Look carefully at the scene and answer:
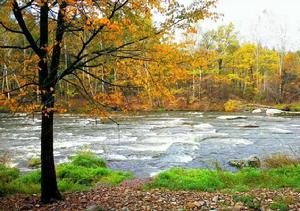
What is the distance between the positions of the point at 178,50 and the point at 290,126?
2289 cm

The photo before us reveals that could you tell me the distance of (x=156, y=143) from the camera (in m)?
21.0

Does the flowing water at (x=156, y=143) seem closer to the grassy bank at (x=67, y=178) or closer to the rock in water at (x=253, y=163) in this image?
the rock in water at (x=253, y=163)

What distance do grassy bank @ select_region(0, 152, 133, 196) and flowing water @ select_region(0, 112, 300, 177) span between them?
1.67 metres

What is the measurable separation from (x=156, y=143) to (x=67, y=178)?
9515 millimetres

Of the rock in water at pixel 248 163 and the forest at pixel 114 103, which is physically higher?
the forest at pixel 114 103

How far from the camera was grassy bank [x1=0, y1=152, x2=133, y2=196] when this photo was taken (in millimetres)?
10461

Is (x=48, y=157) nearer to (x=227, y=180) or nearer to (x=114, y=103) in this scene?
(x=114, y=103)

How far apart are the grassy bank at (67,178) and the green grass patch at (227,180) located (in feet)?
6.02

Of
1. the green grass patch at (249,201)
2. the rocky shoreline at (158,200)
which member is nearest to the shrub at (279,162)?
the rocky shoreline at (158,200)

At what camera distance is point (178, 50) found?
331 inches

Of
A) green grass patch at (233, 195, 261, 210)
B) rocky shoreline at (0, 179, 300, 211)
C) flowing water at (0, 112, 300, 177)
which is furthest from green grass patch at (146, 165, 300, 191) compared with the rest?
flowing water at (0, 112, 300, 177)

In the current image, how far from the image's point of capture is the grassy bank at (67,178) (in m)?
10.5

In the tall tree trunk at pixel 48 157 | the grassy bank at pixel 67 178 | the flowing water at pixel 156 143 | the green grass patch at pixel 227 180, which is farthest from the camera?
the flowing water at pixel 156 143

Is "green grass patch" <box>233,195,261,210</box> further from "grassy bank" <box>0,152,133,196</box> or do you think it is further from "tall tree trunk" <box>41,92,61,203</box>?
"grassy bank" <box>0,152,133,196</box>
